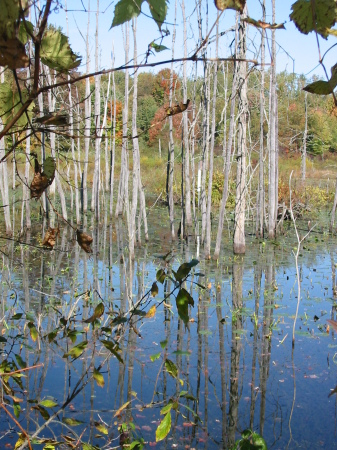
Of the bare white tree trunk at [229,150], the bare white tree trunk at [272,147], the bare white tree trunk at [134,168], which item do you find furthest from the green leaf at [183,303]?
the bare white tree trunk at [272,147]

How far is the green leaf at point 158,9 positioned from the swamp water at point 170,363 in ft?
3.44

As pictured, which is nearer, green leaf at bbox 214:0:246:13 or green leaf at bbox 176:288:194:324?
green leaf at bbox 214:0:246:13

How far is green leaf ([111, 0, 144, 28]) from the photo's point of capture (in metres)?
0.54

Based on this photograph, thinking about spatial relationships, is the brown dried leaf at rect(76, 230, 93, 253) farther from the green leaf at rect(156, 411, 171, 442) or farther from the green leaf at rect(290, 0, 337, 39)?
the green leaf at rect(156, 411, 171, 442)

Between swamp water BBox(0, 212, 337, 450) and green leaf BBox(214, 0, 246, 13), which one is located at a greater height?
green leaf BBox(214, 0, 246, 13)

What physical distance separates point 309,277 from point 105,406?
16.4 ft

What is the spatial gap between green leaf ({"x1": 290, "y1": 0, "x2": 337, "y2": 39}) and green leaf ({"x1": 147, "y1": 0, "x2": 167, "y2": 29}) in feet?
0.40

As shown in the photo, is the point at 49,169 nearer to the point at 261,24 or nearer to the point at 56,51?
the point at 56,51

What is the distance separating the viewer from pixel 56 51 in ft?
2.04

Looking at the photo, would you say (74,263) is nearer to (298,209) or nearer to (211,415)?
(211,415)

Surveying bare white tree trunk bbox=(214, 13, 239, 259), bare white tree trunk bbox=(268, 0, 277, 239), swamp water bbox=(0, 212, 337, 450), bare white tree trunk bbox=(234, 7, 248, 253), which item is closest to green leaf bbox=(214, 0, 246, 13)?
swamp water bbox=(0, 212, 337, 450)

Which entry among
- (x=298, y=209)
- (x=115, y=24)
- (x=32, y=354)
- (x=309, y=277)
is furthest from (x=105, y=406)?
(x=298, y=209)

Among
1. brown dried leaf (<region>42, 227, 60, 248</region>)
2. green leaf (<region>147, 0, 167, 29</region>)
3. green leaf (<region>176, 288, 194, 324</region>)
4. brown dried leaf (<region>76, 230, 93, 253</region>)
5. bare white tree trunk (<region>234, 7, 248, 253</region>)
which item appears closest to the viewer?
green leaf (<region>147, 0, 167, 29</region>)

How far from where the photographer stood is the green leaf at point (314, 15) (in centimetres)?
50
